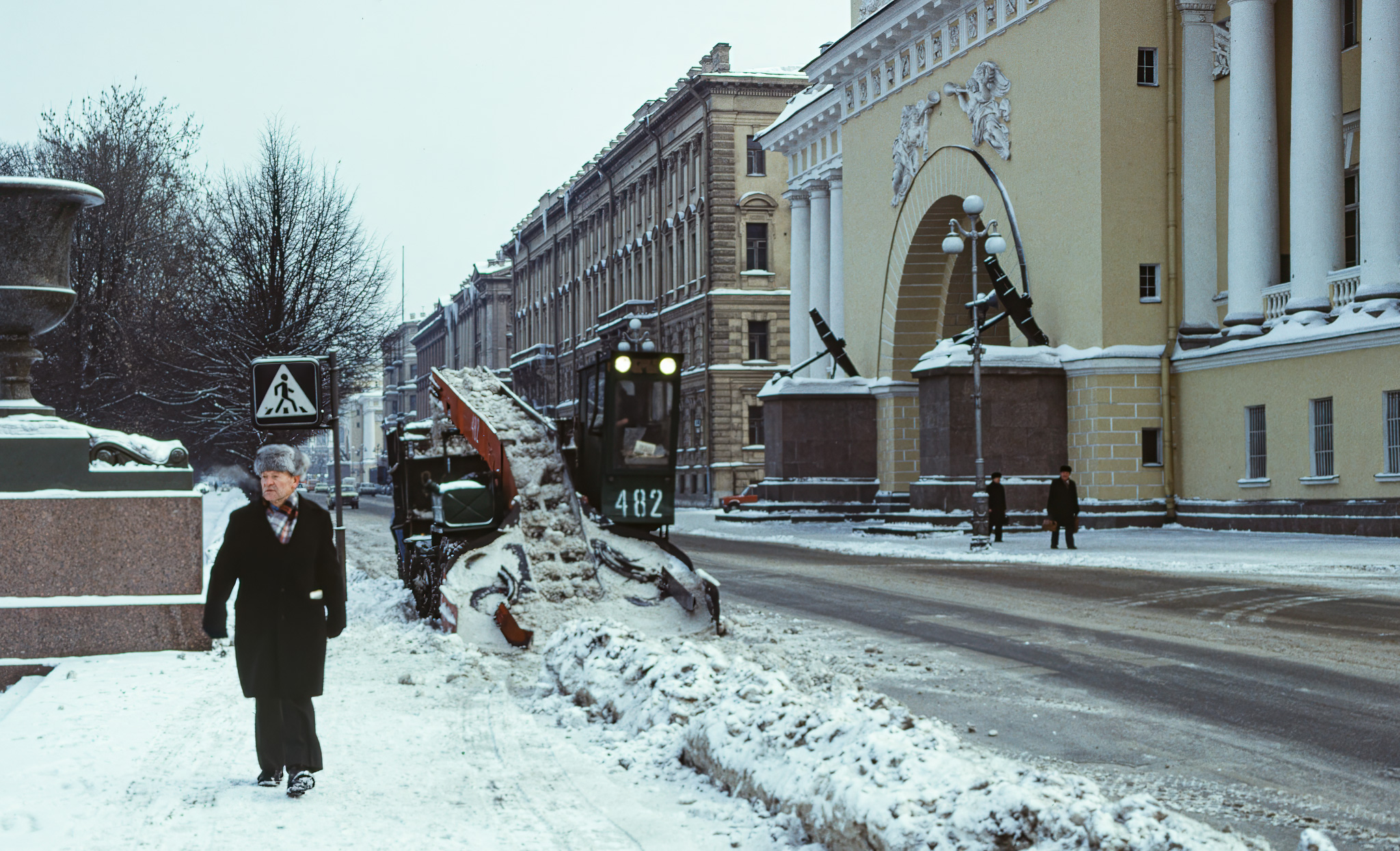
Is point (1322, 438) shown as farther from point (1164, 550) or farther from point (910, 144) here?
point (910, 144)

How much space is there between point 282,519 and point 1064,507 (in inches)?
857

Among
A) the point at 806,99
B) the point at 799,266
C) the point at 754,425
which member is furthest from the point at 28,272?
the point at 754,425

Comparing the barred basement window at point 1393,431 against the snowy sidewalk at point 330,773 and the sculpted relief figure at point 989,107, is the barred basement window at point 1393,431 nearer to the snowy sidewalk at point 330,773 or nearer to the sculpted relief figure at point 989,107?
the sculpted relief figure at point 989,107

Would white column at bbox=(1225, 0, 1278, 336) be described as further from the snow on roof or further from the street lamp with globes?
the snow on roof

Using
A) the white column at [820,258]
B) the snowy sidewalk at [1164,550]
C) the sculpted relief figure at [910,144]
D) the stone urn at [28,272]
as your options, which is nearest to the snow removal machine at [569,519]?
the stone urn at [28,272]

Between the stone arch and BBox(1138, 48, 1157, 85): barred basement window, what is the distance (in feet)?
19.9

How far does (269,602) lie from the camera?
653cm

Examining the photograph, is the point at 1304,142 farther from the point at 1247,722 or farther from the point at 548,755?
the point at 548,755

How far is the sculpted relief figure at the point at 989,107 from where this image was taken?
35.1 metres

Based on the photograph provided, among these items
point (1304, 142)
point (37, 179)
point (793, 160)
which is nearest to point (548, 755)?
point (37, 179)

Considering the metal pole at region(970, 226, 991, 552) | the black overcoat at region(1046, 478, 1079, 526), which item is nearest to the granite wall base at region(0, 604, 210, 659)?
the metal pole at region(970, 226, 991, 552)

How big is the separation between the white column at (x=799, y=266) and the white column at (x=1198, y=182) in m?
19.3

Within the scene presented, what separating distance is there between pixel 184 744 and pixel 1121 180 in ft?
91.6

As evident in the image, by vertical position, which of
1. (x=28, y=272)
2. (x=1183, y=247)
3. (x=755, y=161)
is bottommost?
(x=28, y=272)
